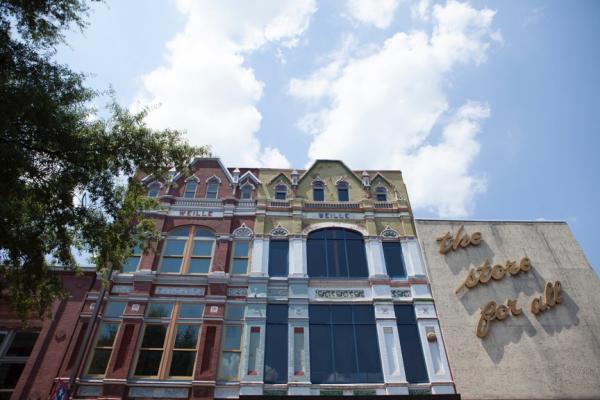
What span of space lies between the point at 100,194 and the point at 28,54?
546 centimetres

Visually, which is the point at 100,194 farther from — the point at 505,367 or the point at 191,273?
the point at 505,367

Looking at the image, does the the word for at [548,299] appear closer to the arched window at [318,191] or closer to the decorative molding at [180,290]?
the arched window at [318,191]

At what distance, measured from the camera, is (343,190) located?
25250mm

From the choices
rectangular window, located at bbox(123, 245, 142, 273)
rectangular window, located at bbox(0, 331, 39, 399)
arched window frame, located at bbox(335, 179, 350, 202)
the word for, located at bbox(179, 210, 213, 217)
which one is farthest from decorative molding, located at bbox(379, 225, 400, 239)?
rectangular window, located at bbox(0, 331, 39, 399)

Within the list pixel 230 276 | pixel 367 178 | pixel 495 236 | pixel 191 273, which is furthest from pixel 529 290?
pixel 191 273

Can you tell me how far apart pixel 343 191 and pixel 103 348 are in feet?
49.3

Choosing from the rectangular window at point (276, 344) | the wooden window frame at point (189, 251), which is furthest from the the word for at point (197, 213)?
the rectangular window at point (276, 344)

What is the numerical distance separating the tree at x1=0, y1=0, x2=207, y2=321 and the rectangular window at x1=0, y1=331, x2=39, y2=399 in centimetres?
302

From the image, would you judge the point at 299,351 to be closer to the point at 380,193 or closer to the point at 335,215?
the point at 335,215

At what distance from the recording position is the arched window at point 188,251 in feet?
69.7

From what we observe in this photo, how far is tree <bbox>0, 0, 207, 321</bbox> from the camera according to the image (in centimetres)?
1349

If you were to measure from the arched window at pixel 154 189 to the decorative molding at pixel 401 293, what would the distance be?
571 inches

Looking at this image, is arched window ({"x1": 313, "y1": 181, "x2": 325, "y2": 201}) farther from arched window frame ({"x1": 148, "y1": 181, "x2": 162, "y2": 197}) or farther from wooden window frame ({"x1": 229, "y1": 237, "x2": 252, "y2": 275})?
arched window frame ({"x1": 148, "y1": 181, "x2": 162, "y2": 197})

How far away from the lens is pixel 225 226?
22.8 meters
